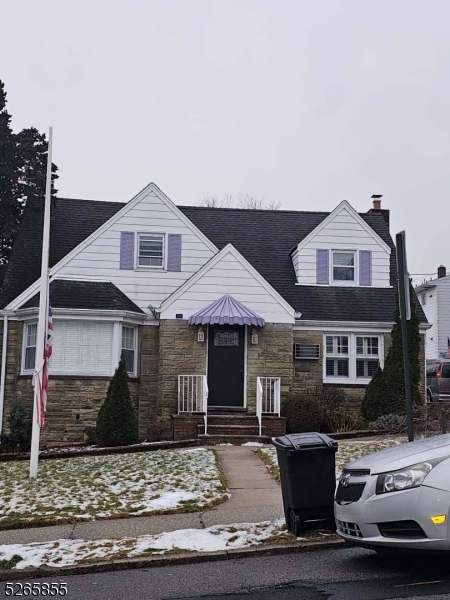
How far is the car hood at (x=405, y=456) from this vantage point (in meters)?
5.95

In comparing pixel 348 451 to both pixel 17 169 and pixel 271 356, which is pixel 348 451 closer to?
pixel 271 356

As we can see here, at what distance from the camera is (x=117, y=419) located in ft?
50.1

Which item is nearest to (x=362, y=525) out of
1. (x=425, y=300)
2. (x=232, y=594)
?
(x=232, y=594)

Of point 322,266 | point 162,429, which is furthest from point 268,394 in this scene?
point 322,266

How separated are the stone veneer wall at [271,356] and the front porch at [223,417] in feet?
1.06

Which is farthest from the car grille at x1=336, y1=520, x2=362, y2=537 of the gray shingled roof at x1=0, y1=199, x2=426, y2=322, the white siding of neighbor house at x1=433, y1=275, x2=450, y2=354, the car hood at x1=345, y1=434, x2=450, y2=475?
the white siding of neighbor house at x1=433, y1=275, x2=450, y2=354

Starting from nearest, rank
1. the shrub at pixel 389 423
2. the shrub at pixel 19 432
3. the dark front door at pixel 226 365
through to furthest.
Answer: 1. the shrub at pixel 389 423
2. the shrub at pixel 19 432
3. the dark front door at pixel 226 365

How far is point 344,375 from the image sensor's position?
19047 millimetres

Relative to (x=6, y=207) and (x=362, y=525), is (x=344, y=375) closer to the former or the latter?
(x=6, y=207)

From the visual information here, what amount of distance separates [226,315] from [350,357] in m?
4.02

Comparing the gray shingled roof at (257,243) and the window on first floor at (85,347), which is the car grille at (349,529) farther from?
the gray shingled roof at (257,243)

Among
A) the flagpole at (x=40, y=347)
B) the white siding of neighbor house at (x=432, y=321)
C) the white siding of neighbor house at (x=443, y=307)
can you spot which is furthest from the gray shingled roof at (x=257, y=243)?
the white siding of neighbor house at (x=432, y=321)

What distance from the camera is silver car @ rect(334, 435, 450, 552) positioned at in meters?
5.59

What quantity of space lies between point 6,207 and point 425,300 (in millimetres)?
29986
